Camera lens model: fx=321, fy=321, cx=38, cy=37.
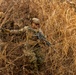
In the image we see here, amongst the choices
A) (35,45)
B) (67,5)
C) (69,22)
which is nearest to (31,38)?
(35,45)

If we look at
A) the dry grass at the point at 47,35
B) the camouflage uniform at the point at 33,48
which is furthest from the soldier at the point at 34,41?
the dry grass at the point at 47,35

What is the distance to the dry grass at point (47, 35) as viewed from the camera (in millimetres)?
3941

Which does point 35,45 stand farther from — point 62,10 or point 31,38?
point 62,10

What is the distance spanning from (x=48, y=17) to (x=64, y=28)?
0.99 ft

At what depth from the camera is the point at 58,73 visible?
410 centimetres

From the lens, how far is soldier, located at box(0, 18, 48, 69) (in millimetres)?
3725

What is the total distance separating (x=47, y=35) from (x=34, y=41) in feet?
2.18

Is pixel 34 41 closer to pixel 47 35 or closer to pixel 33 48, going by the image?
pixel 33 48

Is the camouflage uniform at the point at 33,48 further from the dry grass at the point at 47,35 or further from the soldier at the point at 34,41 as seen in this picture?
the dry grass at the point at 47,35

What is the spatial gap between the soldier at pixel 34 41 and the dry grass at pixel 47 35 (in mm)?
125

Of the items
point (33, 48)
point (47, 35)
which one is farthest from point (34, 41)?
point (47, 35)

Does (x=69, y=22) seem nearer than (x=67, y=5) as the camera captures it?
Yes

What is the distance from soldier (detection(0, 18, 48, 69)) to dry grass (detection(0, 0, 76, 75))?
0.41 feet

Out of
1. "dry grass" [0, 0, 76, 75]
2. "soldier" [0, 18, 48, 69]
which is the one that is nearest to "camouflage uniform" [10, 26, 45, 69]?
"soldier" [0, 18, 48, 69]
